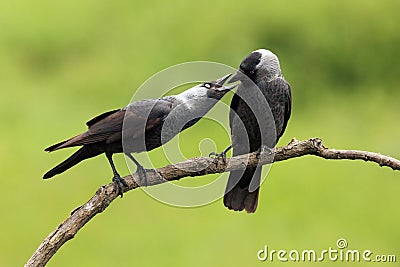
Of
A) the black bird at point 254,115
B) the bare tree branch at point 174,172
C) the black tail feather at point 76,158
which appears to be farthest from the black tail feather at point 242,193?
the black tail feather at point 76,158

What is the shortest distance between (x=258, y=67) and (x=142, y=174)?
0.48m

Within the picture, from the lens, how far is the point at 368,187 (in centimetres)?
450

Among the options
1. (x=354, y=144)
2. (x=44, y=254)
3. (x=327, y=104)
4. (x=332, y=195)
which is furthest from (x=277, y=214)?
(x=44, y=254)

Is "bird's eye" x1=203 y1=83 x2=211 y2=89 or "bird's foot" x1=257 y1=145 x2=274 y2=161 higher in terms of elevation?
"bird's eye" x1=203 y1=83 x2=211 y2=89

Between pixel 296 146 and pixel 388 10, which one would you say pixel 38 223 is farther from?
pixel 388 10

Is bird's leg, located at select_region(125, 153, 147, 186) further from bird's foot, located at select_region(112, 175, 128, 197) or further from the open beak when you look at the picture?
the open beak

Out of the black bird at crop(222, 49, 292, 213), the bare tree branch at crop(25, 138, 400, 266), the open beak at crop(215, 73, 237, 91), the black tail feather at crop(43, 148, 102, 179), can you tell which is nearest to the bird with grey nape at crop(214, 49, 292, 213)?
the black bird at crop(222, 49, 292, 213)

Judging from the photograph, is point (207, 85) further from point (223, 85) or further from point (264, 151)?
point (264, 151)

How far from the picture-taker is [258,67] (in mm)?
2439

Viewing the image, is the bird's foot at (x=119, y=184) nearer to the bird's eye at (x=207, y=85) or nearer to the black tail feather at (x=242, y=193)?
the bird's eye at (x=207, y=85)

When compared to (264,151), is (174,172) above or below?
below

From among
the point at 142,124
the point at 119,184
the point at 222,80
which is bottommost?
the point at 119,184

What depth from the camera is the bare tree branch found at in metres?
2.12

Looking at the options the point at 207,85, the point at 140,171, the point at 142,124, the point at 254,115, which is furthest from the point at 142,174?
the point at 254,115
